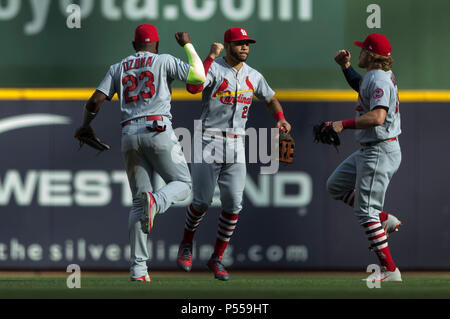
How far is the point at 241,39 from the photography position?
7242mm

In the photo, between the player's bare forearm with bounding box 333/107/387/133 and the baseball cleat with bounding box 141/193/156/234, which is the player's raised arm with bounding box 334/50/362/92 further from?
the baseball cleat with bounding box 141/193/156/234

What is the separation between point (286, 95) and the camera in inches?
336

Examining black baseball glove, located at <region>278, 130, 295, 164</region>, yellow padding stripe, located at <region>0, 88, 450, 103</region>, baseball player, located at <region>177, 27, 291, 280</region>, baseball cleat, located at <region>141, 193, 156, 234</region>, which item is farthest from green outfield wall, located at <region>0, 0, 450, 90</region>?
baseball cleat, located at <region>141, 193, 156, 234</region>

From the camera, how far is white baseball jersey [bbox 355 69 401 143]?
683cm

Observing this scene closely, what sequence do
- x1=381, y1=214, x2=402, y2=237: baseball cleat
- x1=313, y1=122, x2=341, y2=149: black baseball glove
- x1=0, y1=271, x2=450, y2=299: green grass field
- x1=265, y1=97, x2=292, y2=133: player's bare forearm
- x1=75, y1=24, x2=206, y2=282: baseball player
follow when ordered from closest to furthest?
x1=0, y1=271, x2=450, y2=299: green grass field
x1=75, y1=24, x2=206, y2=282: baseball player
x1=313, y1=122, x2=341, y2=149: black baseball glove
x1=381, y1=214, x2=402, y2=237: baseball cleat
x1=265, y1=97, x2=292, y2=133: player's bare forearm

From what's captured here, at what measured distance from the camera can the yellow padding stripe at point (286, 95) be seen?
8484 mm

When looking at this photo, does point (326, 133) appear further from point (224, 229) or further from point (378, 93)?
point (224, 229)

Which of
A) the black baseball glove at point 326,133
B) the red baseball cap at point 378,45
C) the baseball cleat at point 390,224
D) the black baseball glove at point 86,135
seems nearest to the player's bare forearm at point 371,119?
the black baseball glove at point 326,133

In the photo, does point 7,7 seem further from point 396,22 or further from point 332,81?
point 396,22

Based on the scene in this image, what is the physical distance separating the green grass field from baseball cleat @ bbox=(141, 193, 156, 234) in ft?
1.55

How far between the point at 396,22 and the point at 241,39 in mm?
2091

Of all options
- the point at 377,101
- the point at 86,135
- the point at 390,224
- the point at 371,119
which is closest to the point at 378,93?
the point at 377,101

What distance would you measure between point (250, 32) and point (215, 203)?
1.71 m

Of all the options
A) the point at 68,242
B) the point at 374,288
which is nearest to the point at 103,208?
the point at 68,242
